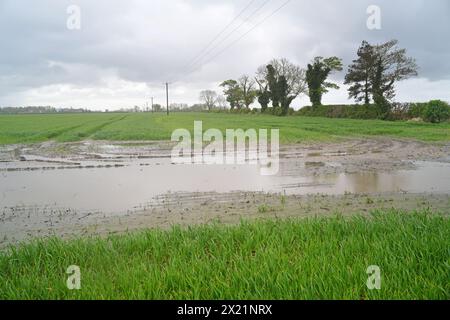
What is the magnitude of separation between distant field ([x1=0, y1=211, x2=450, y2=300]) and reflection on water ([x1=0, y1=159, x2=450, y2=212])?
2.82 meters

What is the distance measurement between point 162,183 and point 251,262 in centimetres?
601

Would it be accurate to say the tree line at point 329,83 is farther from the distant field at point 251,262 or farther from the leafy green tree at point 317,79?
the distant field at point 251,262

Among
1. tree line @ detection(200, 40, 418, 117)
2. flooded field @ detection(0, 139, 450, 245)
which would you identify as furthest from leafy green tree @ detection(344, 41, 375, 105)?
flooded field @ detection(0, 139, 450, 245)

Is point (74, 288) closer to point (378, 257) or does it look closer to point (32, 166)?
point (378, 257)

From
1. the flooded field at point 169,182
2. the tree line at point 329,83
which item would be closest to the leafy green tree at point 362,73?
the tree line at point 329,83

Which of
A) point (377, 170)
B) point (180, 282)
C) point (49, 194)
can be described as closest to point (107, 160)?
point (49, 194)

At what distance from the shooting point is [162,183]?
9.22m

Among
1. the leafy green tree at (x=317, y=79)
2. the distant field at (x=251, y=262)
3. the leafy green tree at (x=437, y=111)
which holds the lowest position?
the distant field at (x=251, y=262)

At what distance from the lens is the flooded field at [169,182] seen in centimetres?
675

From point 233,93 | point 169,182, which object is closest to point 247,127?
point 169,182

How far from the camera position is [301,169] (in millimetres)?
10945

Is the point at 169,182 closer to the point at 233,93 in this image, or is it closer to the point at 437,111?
the point at 437,111

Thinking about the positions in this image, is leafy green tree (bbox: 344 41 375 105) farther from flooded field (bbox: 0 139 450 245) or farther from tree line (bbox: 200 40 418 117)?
flooded field (bbox: 0 139 450 245)

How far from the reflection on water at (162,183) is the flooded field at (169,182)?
0.07 ft
